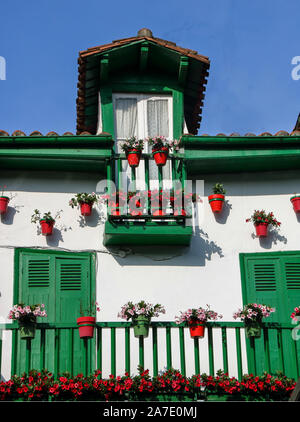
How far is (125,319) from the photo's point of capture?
44.8 feet

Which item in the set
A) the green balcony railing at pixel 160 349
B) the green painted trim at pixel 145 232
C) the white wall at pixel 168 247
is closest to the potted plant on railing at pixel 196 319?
the green balcony railing at pixel 160 349

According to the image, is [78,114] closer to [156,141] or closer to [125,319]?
[156,141]

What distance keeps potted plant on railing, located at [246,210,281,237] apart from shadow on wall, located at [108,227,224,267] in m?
0.71

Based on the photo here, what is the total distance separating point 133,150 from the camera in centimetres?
1464

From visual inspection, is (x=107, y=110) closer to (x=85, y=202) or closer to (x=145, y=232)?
(x=85, y=202)

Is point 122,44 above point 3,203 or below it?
above

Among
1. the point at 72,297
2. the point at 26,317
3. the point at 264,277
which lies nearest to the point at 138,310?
the point at 72,297

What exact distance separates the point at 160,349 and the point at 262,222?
8.79ft

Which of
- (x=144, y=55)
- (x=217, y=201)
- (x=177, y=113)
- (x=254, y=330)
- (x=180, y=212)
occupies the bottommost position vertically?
(x=254, y=330)

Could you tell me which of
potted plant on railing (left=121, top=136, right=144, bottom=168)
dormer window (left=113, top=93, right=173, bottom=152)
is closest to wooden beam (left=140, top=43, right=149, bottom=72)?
dormer window (left=113, top=93, right=173, bottom=152)

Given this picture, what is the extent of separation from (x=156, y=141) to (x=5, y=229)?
112 inches

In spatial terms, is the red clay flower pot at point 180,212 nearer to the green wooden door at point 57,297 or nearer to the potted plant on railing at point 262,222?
the potted plant on railing at point 262,222

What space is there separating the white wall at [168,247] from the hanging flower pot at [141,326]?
65 cm

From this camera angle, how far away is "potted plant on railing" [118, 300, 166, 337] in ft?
43.8
